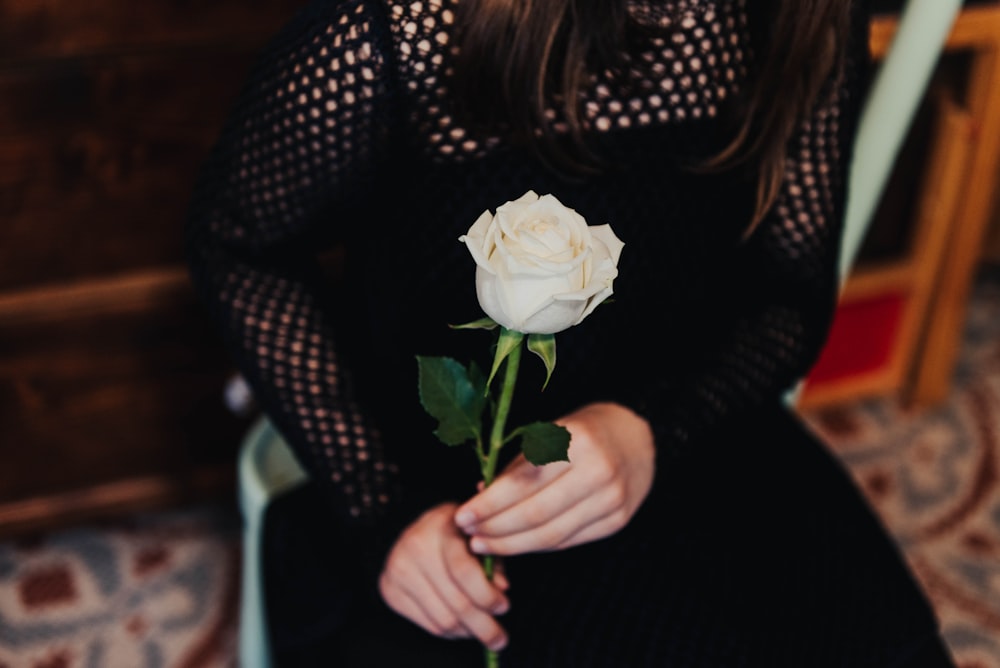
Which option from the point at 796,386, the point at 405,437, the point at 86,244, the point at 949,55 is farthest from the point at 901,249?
the point at 86,244

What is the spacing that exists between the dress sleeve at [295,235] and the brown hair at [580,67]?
0.25ft

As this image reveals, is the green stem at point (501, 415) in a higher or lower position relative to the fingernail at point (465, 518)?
higher

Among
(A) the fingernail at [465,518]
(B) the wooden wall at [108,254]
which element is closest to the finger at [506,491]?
(A) the fingernail at [465,518]

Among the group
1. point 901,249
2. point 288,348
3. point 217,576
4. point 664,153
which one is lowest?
point 217,576

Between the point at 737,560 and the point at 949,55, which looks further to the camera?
the point at 949,55

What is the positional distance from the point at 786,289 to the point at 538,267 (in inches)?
19.8

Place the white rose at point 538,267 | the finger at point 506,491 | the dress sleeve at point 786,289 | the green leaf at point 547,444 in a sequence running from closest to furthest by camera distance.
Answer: the white rose at point 538,267, the green leaf at point 547,444, the finger at point 506,491, the dress sleeve at point 786,289

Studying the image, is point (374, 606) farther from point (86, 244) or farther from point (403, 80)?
point (86, 244)

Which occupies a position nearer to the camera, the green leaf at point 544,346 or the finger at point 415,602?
the green leaf at point 544,346

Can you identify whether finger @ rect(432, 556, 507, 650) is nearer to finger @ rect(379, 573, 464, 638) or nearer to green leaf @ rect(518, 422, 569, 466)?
finger @ rect(379, 573, 464, 638)

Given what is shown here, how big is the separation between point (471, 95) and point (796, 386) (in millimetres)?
476

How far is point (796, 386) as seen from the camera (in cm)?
99

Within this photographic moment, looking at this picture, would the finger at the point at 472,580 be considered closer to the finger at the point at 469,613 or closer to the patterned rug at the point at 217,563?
the finger at the point at 469,613

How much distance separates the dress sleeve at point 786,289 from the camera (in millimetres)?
824
